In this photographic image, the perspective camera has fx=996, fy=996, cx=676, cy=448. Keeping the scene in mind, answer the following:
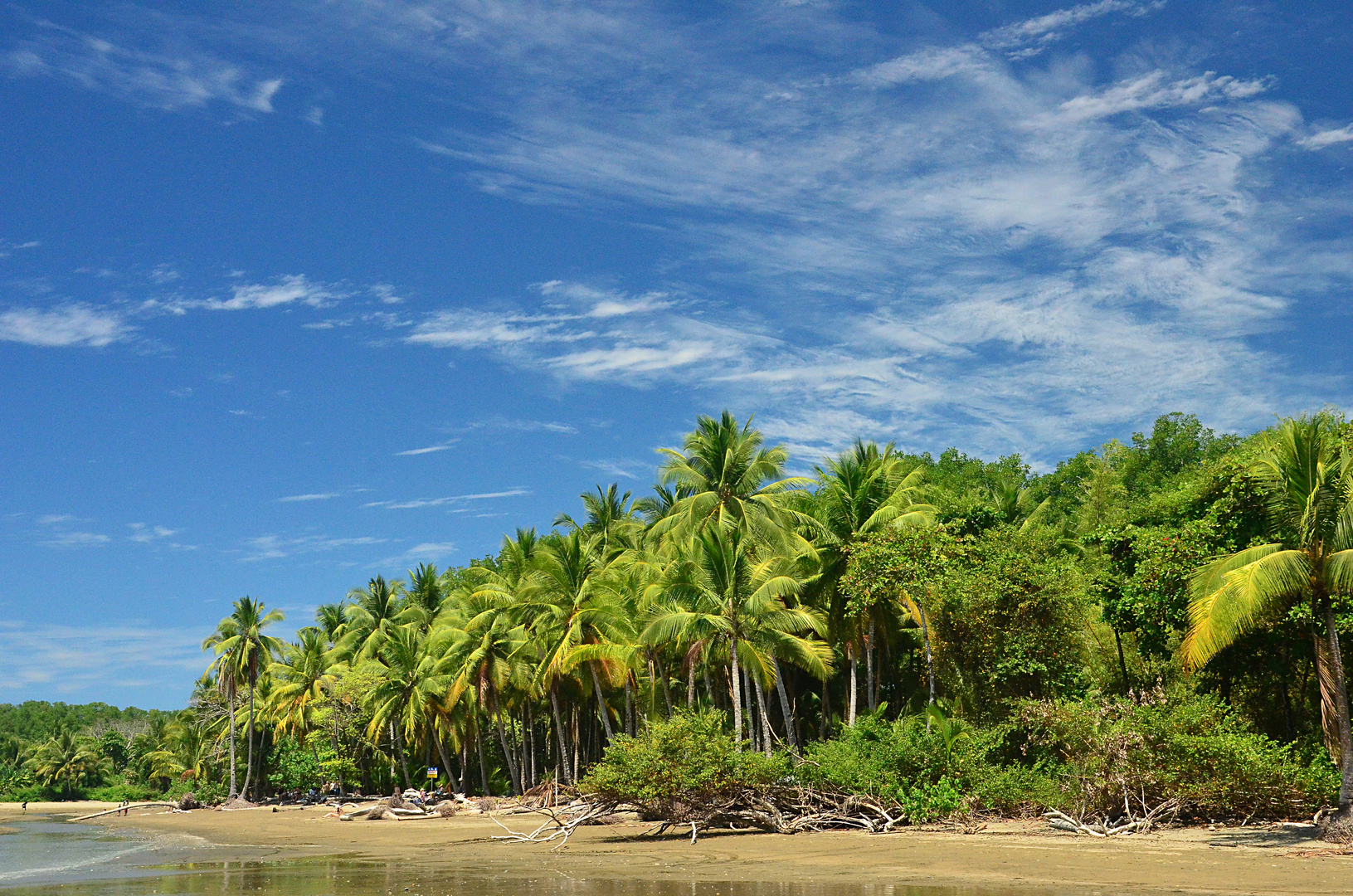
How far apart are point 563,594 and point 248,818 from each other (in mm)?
21618

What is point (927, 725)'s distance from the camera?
22281 millimetres

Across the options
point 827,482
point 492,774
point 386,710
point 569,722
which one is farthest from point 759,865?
point 492,774

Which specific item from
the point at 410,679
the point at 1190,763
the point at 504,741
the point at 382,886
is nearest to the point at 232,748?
the point at 410,679

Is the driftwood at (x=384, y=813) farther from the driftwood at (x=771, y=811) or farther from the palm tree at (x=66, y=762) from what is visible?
the palm tree at (x=66, y=762)

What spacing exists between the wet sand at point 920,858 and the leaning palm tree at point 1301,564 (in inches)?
98.6

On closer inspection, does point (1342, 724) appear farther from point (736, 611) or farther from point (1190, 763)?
point (736, 611)

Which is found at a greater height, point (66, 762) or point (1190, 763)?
point (1190, 763)

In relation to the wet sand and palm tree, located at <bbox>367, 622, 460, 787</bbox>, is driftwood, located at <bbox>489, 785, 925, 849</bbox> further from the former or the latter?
palm tree, located at <bbox>367, 622, 460, 787</bbox>

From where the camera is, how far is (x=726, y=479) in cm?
3262

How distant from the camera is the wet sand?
13453 millimetres

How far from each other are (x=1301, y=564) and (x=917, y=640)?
615 inches

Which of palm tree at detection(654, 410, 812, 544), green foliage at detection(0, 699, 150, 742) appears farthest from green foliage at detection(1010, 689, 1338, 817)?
green foliage at detection(0, 699, 150, 742)

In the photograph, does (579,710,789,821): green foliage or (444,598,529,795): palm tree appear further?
(444,598,529,795): palm tree

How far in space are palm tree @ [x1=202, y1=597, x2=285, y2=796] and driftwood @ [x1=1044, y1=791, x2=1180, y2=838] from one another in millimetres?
47420
